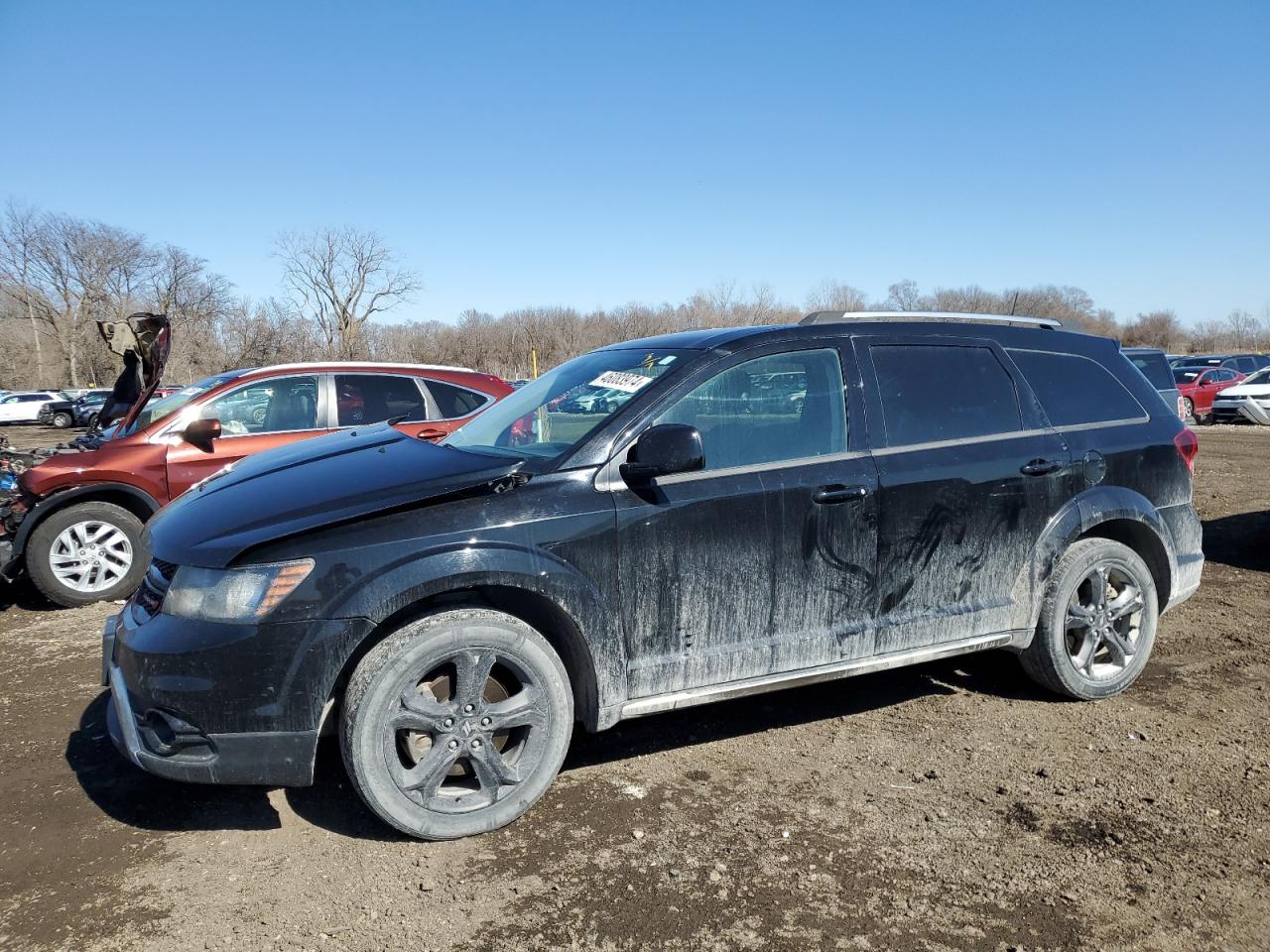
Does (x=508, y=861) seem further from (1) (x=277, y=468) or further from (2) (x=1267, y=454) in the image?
(2) (x=1267, y=454)

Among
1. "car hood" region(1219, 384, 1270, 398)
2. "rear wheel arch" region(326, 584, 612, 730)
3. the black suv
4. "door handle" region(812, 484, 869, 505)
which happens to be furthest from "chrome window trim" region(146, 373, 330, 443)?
"car hood" region(1219, 384, 1270, 398)

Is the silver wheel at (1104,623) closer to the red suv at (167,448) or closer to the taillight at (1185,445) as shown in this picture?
the taillight at (1185,445)

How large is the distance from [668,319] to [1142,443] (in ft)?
176

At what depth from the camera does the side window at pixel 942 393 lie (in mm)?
3844

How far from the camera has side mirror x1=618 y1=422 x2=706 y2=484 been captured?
3.15 m

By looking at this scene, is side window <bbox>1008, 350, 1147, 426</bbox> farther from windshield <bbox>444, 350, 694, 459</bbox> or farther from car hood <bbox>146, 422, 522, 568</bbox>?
car hood <bbox>146, 422, 522, 568</bbox>

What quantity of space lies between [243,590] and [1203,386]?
98.5 feet

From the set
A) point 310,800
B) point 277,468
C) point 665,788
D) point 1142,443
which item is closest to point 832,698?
point 665,788

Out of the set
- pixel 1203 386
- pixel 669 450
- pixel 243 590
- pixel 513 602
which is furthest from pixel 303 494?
pixel 1203 386

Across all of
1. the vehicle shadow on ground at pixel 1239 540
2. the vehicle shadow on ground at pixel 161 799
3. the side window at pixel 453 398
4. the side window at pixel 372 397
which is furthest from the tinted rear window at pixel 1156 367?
the vehicle shadow on ground at pixel 161 799

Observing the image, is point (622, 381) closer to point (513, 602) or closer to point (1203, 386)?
point (513, 602)

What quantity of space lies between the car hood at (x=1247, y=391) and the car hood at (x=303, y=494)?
26.5 m

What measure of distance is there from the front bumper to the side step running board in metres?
1.11

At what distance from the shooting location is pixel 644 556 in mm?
3254
